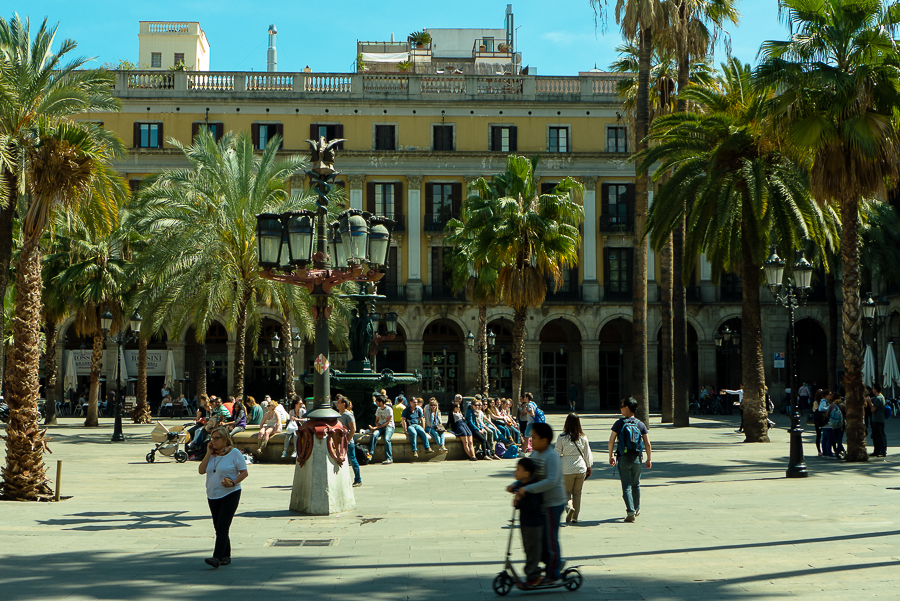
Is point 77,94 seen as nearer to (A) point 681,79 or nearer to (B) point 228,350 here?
(A) point 681,79

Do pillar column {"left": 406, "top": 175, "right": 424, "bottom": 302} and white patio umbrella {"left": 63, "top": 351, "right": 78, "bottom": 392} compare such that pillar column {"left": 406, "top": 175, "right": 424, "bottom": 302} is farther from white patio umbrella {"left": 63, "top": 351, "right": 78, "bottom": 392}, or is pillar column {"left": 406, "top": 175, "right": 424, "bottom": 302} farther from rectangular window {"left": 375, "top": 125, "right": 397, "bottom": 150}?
white patio umbrella {"left": 63, "top": 351, "right": 78, "bottom": 392}

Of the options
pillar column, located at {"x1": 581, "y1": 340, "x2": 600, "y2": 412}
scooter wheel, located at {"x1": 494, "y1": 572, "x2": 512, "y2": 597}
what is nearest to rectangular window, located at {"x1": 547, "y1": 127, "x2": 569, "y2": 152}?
pillar column, located at {"x1": 581, "y1": 340, "x2": 600, "y2": 412}

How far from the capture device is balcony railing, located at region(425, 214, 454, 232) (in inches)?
1838

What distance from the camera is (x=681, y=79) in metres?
29.4

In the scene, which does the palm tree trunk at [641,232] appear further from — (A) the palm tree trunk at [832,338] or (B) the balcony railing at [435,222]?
(B) the balcony railing at [435,222]

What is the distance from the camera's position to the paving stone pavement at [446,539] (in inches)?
304

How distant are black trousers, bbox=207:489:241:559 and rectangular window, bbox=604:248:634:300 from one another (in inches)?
1548

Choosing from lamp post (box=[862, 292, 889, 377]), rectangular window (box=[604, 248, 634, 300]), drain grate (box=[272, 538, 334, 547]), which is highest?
rectangular window (box=[604, 248, 634, 300])

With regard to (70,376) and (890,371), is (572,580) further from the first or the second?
(70,376)


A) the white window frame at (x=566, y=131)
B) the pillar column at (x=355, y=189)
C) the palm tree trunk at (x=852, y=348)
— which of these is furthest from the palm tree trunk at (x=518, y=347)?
the white window frame at (x=566, y=131)

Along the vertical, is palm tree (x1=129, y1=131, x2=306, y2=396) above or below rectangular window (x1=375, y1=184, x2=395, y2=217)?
below

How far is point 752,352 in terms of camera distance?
2292 cm

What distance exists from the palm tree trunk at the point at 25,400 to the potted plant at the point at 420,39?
47.7 meters

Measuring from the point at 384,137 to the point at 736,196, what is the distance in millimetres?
27425
